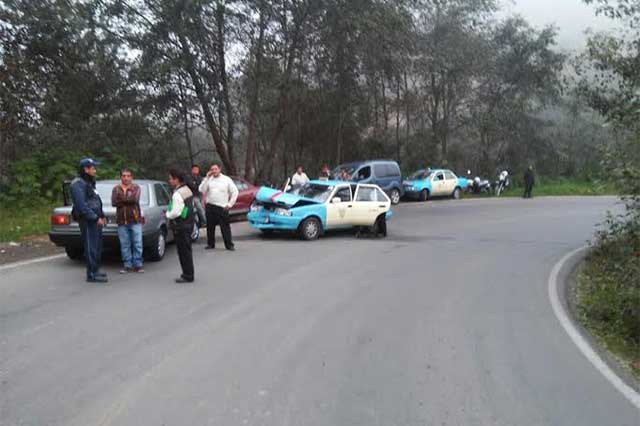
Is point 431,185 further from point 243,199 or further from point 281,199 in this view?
point 281,199

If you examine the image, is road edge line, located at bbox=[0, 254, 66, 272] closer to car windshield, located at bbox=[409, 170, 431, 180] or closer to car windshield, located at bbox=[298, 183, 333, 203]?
car windshield, located at bbox=[298, 183, 333, 203]

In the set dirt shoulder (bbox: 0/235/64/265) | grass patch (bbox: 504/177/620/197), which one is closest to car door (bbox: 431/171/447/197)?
grass patch (bbox: 504/177/620/197)

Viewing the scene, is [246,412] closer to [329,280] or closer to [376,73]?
[329,280]

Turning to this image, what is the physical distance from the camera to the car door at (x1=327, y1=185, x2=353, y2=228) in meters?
14.6

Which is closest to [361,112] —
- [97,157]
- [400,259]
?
[97,157]

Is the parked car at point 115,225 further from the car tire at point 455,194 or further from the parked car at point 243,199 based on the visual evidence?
the car tire at point 455,194

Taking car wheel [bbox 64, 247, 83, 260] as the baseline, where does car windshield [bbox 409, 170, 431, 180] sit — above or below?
above

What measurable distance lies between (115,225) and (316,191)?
6.27m

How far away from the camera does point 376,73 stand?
29406mm

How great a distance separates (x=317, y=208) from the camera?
1430cm

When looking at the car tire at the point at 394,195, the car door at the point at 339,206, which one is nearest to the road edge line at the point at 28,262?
the car door at the point at 339,206

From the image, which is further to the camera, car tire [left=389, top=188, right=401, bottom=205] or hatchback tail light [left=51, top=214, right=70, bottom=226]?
car tire [left=389, top=188, right=401, bottom=205]

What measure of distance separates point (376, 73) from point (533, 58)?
37.0 ft

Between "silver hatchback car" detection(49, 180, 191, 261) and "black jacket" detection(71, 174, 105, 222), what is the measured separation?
1.09 meters
